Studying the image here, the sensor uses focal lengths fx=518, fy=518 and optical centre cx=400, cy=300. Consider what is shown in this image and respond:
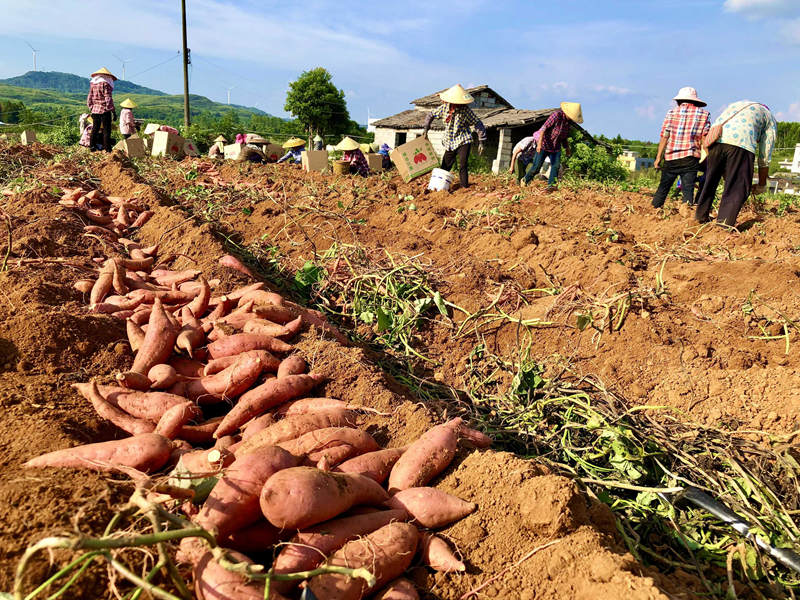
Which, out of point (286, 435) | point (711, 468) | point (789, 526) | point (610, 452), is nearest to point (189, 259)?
point (286, 435)

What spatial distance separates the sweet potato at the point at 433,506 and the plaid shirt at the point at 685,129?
6699mm

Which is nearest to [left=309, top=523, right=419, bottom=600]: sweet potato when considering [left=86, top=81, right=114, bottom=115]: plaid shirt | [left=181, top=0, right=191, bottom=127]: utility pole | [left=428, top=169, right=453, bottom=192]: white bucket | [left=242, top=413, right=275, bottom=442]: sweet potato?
[left=242, top=413, right=275, bottom=442]: sweet potato

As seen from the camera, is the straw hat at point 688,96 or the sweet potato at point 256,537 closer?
the sweet potato at point 256,537

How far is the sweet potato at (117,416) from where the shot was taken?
1996mm

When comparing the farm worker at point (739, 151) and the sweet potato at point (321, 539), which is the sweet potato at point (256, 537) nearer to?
the sweet potato at point (321, 539)

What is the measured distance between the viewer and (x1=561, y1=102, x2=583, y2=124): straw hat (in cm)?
917

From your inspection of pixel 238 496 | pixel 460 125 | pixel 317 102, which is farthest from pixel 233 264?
pixel 317 102

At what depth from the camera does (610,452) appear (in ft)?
7.34

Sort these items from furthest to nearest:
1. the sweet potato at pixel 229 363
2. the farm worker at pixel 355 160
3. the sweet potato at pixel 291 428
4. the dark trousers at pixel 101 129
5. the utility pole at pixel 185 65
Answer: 1. the utility pole at pixel 185 65
2. the dark trousers at pixel 101 129
3. the farm worker at pixel 355 160
4. the sweet potato at pixel 229 363
5. the sweet potato at pixel 291 428

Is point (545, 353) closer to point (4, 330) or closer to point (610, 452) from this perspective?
point (610, 452)

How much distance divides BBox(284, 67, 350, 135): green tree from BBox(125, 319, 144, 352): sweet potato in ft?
105

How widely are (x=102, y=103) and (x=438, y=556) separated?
12.6 meters

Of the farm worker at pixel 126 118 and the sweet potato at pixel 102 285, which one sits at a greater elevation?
the farm worker at pixel 126 118

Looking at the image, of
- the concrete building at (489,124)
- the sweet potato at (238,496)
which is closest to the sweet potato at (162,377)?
the sweet potato at (238,496)
